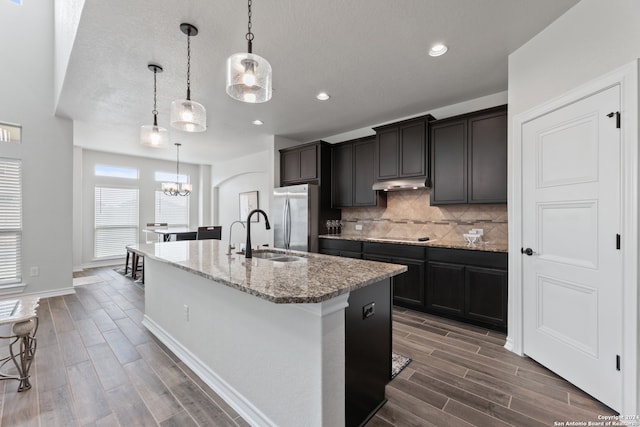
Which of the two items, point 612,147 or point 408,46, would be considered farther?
point 408,46

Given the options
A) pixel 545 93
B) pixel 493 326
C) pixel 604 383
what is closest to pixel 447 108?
pixel 545 93

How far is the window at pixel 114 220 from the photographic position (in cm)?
655

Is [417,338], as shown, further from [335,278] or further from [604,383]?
[335,278]

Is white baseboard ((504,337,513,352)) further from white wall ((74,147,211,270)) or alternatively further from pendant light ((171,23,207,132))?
white wall ((74,147,211,270))

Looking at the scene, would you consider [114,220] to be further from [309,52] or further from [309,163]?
[309,52]

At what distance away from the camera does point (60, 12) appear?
11.0 ft

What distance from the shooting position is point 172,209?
307 inches

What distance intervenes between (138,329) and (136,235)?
513 centimetres

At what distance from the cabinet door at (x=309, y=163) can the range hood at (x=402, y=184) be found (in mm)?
1176

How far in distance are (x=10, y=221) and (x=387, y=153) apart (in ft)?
18.5

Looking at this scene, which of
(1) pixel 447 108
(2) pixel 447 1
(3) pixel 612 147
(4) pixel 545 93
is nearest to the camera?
(3) pixel 612 147

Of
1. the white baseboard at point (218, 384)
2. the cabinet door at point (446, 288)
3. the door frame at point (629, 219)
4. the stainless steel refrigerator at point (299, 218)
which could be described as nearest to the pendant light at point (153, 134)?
the white baseboard at point (218, 384)

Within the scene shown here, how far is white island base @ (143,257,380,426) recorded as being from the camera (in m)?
1.28

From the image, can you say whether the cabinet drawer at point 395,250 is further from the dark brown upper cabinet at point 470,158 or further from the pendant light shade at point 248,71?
the pendant light shade at point 248,71
